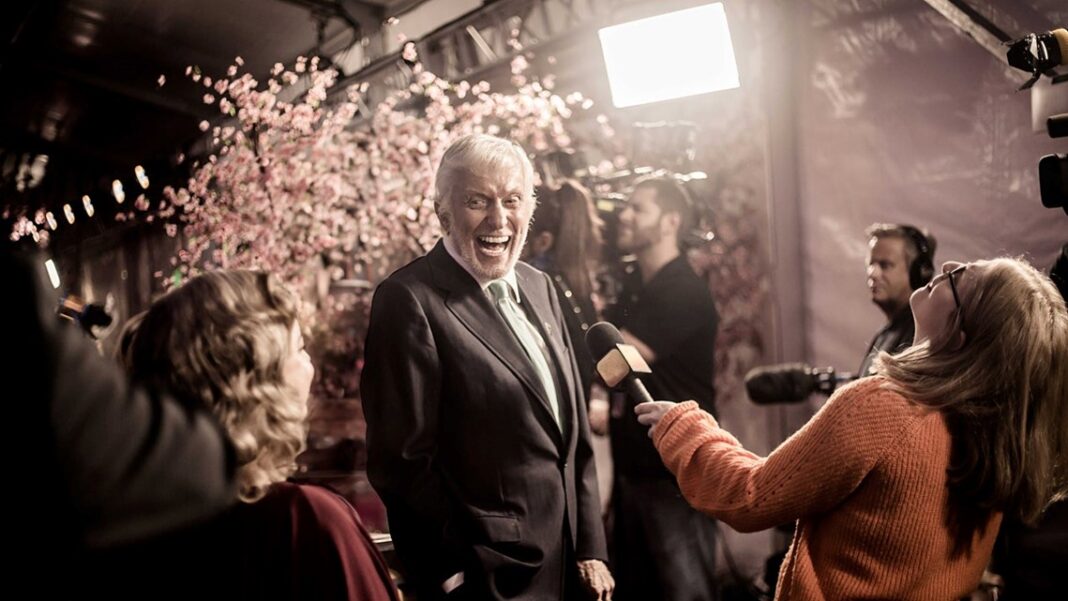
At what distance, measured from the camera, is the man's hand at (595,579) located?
2352mm

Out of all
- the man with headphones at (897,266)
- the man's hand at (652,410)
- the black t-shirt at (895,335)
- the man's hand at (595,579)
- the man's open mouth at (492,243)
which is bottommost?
the man's hand at (595,579)

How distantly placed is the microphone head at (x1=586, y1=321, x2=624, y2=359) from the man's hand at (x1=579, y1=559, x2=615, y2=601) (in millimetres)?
526

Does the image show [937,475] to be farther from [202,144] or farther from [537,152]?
[537,152]

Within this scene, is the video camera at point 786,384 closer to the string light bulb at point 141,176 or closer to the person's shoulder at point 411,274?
the person's shoulder at point 411,274

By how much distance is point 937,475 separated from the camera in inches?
69.0

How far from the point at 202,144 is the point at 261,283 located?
6.07 feet

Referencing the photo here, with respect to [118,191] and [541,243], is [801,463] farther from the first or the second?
[118,191]

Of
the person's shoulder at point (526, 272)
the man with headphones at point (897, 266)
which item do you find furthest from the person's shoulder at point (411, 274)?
the man with headphones at point (897, 266)

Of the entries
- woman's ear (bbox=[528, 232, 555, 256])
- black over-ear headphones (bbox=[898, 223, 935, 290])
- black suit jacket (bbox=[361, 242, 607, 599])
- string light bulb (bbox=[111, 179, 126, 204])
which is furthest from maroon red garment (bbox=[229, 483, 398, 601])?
black over-ear headphones (bbox=[898, 223, 935, 290])

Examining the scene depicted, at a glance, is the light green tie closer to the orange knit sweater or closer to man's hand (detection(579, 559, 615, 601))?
man's hand (detection(579, 559, 615, 601))

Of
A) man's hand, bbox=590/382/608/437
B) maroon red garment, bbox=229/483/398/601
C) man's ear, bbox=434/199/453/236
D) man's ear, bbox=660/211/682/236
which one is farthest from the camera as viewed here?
man's hand, bbox=590/382/608/437

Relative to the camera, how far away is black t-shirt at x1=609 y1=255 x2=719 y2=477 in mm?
3877

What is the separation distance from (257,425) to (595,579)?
112 centimetres

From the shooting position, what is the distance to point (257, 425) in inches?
60.9
